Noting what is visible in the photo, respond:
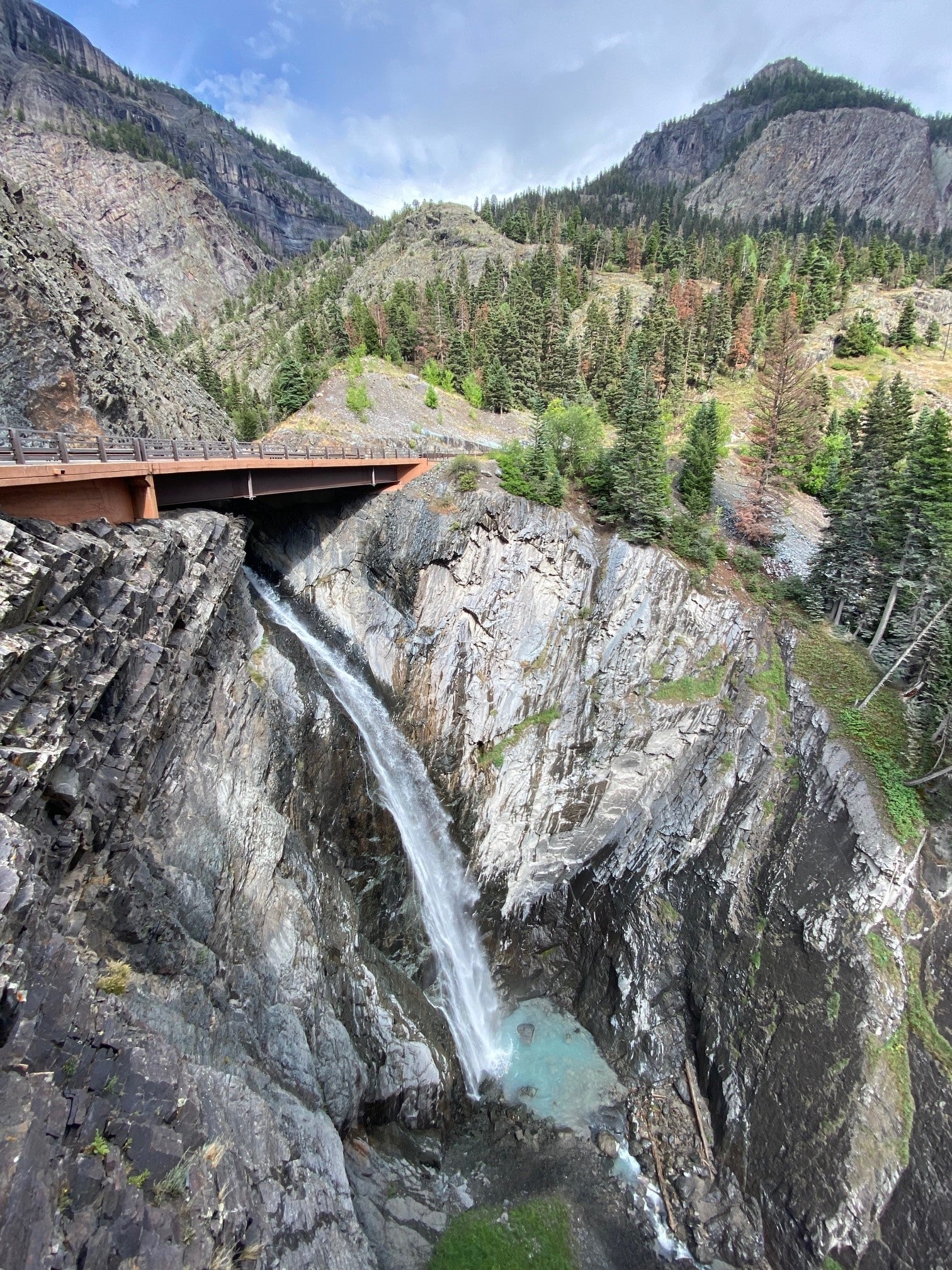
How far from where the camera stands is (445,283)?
75.7 metres

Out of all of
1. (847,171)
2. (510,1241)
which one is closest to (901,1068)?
(510,1241)

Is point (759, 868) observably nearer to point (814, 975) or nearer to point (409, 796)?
point (814, 975)

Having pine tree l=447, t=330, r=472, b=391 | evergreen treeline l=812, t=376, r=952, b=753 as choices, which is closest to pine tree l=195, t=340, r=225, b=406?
pine tree l=447, t=330, r=472, b=391

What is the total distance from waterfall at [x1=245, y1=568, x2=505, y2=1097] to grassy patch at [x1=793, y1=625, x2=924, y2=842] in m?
18.3

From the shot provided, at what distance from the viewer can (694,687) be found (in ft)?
92.6

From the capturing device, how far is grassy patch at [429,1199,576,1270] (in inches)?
615

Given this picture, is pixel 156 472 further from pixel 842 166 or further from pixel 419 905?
pixel 842 166

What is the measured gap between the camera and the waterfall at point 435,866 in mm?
22703

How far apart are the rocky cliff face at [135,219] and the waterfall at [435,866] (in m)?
143

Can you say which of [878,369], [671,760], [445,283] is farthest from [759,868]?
[445,283]

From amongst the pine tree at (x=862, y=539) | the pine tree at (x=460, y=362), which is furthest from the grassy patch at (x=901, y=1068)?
the pine tree at (x=460, y=362)

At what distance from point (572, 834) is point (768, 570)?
19235mm

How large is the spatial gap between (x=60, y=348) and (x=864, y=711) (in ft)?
137

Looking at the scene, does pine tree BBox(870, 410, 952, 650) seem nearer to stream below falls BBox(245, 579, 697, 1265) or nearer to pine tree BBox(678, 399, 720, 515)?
pine tree BBox(678, 399, 720, 515)
